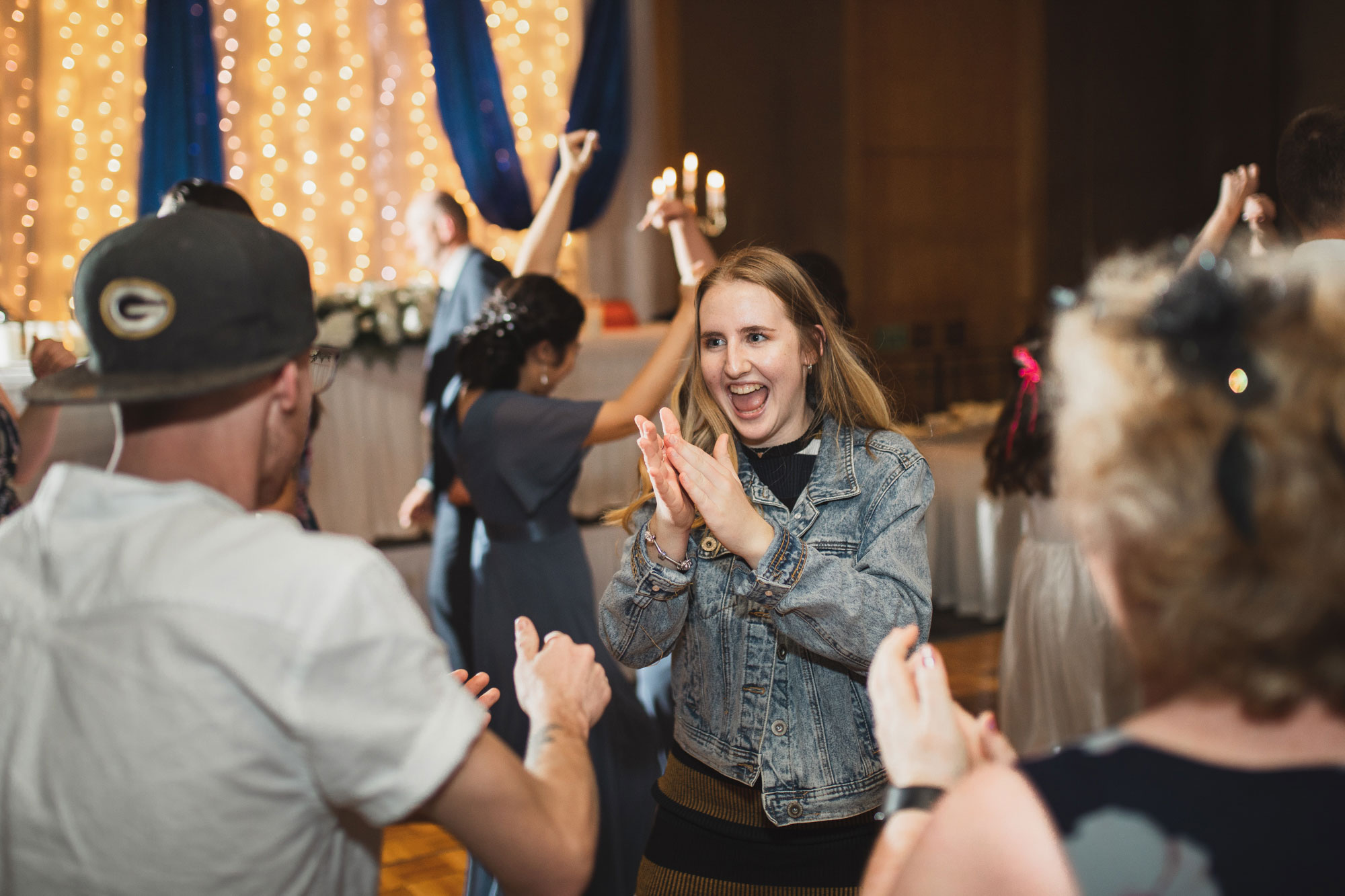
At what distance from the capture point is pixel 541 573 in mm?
3121

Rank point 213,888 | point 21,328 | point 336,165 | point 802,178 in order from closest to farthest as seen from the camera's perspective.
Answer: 1. point 213,888
2. point 21,328
3. point 336,165
4. point 802,178

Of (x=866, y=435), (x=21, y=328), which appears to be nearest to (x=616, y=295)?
(x=21, y=328)

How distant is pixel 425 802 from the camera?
102 cm

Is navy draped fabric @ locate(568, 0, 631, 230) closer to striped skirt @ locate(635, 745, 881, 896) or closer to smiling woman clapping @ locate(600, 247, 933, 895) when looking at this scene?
smiling woman clapping @ locate(600, 247, 933, 895)

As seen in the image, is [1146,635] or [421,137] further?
[421,137]

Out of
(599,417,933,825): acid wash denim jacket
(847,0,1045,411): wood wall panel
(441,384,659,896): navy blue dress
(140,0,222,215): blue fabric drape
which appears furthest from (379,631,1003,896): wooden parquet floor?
(847,0,1045,411): wood wall panel

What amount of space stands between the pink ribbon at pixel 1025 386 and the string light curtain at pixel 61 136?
5.01 metres

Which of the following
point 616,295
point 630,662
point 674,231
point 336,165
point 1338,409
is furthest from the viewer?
point 616,295

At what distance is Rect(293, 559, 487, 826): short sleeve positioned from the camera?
957 mm

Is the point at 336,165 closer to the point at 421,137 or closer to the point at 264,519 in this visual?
the point at 421,137

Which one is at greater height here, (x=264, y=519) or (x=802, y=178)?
(x=802, y=178)

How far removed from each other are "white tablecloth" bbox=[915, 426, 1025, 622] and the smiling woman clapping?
3.48 metres

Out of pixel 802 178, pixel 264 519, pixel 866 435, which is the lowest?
pixel 866 435

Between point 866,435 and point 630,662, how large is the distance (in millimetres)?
583
